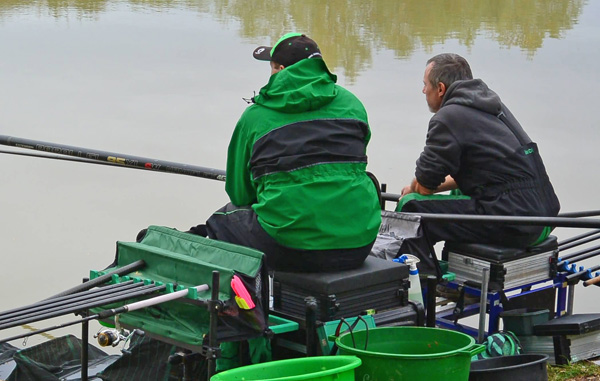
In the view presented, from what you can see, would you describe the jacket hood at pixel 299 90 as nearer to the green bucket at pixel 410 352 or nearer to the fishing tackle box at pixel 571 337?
the green bucket at pixel 410 352

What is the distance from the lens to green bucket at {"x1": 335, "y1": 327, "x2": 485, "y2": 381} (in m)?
2.41

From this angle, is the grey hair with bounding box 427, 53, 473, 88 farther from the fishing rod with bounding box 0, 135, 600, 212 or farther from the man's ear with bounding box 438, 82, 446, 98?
the fishing rod with bounding box 0, 135, 600, 212

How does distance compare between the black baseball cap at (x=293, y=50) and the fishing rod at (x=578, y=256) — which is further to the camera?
the fishing rod at (x=578, y=256)

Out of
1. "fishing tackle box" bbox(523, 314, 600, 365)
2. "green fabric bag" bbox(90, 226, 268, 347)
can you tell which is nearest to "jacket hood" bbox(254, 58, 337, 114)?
"green fabric bag" bbox(90, 226, 268, 347)

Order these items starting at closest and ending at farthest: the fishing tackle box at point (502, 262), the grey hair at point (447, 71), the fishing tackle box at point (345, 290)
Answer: the fishing tackle box at point (345, 290) → the fishing tackle box at point (502, 262) → the grey hair at point (447, 71)

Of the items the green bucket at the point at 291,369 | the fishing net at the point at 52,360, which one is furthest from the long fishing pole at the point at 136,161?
the green bucket at the point at 291,369

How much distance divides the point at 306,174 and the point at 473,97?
105cm

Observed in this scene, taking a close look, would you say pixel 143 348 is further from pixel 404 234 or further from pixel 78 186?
pixel 78 186

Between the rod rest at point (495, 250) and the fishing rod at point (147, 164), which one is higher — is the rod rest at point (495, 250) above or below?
below

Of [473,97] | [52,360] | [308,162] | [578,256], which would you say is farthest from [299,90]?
[578,256]

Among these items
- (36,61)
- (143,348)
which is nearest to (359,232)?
(143,348)

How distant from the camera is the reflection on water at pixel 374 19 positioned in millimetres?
10281

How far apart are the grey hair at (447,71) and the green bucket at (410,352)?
4.66 feet

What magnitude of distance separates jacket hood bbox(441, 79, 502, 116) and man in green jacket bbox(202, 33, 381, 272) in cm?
78
